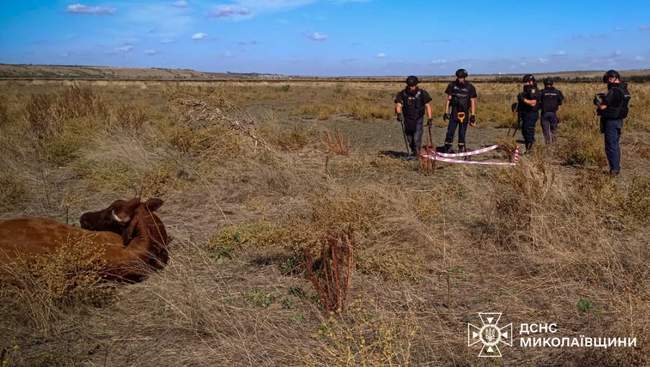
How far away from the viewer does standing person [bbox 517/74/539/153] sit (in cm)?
948

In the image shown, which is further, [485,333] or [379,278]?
[379,278]

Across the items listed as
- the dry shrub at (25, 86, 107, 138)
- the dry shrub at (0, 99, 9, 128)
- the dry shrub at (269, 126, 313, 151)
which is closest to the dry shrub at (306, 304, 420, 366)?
the dry shrub at (269, 126, 313, 151)

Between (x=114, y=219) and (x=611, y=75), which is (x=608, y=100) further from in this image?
(x=114, y=219)

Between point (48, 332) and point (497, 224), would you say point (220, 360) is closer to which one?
point (48, 332)

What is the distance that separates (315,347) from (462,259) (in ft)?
6.16

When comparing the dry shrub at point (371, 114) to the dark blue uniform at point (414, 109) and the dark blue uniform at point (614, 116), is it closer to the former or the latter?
the dark blue uniform at point (414, 109)

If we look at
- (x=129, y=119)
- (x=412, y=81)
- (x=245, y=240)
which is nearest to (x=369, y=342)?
(x=245, y=240)

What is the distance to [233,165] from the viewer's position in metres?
7.99

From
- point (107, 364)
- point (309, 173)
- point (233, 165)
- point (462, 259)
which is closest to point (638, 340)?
point (462, 259)

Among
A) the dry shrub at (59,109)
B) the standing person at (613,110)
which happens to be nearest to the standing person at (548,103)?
the standing person at (613,110)

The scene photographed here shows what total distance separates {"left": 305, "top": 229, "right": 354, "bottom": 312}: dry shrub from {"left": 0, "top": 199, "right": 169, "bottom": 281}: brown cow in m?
1.33

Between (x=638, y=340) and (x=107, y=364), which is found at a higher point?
(x=638, y=340)

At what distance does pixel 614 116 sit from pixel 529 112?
2262mm

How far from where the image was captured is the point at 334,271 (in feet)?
10.8
